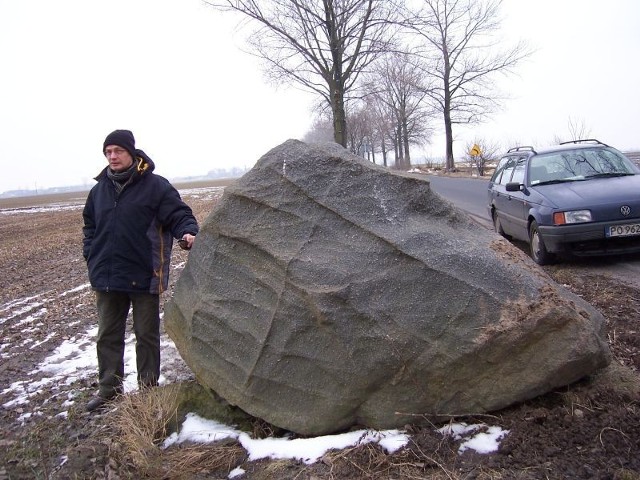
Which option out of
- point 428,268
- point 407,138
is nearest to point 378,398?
point 428,268

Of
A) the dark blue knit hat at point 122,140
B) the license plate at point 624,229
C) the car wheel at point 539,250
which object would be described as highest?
the dark blue knit hat at point 122,140

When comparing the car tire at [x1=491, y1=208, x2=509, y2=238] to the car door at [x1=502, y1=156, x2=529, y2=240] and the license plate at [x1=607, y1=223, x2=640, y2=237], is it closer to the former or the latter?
the car door at [x1=502, y1=156, x2=529, y2=240]

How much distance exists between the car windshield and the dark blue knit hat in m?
5.81

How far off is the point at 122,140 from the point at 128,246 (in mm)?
752

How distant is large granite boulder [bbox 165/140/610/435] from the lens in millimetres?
3027

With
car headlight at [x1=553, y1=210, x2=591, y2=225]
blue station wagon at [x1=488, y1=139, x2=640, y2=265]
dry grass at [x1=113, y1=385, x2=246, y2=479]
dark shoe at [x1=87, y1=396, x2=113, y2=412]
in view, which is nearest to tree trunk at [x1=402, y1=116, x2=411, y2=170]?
blue station wagon at [x1=488, y1=139, x2=640, y2=265]

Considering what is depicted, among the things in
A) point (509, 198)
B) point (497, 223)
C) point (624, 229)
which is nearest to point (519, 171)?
point (509, 198)

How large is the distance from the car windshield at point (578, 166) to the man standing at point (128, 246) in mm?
5659

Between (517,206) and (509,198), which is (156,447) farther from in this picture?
(509,198)

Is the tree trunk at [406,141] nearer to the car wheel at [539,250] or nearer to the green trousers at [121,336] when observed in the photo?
the car wheel at [539,250]

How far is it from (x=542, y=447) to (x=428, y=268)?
110cm

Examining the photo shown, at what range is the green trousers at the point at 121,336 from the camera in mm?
3916

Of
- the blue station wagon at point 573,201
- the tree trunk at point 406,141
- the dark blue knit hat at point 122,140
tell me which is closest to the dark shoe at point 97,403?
the dark blue knit hat at point 122,140

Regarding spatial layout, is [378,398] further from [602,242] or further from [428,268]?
[602,242]
